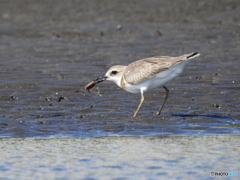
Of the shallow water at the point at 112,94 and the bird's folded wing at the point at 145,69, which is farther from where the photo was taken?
the bird's folded wing at the point at 145,69

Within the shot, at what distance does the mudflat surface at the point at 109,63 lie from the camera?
9.70m

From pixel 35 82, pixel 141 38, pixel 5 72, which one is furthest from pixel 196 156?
pixel 141 38

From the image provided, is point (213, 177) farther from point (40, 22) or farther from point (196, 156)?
point (40, 22)

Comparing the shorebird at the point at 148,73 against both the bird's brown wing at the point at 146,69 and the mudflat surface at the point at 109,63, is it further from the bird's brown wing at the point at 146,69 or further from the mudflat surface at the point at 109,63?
the mudflat surface at the point at 109,63

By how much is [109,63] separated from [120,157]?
241 inches

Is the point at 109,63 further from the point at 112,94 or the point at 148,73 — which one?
the point at 148,73

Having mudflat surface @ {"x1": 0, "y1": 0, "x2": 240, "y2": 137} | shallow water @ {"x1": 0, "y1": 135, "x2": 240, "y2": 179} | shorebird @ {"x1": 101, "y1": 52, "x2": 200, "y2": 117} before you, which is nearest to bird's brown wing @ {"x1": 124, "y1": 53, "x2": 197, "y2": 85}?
shorebird @ {"x1": 101, "y1": 52, "x2": 200, "y2": 117}

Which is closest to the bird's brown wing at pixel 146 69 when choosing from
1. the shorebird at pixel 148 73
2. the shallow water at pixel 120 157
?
the shorebird at pixel 148 73

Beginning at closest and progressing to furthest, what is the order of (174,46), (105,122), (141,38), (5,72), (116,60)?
(105,122)
(5,72)
(116,60)
(174,46)
(141,38)

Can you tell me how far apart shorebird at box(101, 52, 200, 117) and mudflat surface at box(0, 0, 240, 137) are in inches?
22.4

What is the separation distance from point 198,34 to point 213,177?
9845mm

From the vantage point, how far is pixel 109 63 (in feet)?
46.1

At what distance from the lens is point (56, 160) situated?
8.09m

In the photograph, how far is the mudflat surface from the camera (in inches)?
382
